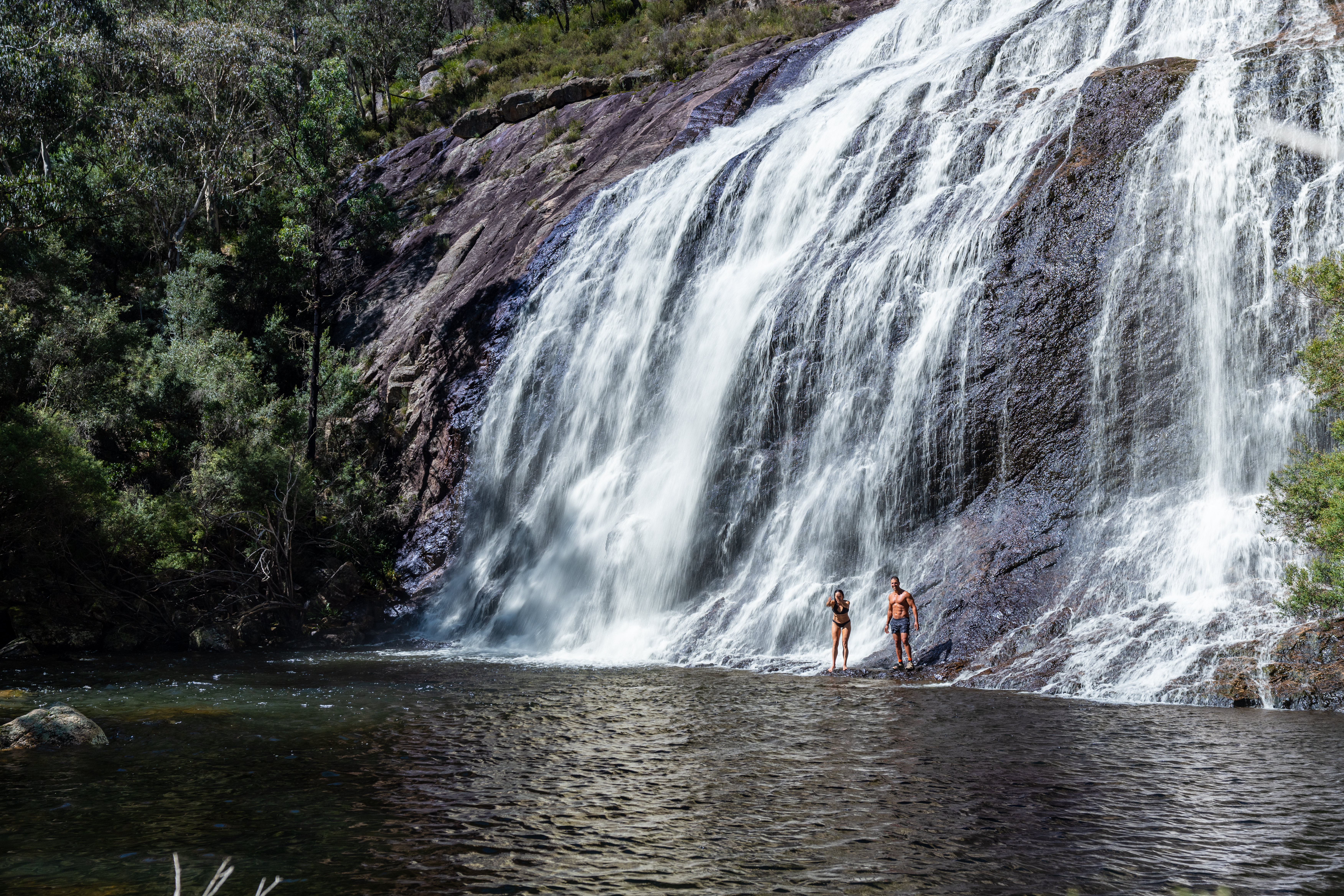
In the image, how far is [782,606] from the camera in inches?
708

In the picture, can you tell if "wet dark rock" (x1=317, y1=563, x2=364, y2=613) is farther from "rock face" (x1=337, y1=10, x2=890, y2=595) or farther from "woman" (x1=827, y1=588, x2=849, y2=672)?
"woman" (x1=827, y1=588, x2=849, y2=672)

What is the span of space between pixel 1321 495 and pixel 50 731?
51.9 feet

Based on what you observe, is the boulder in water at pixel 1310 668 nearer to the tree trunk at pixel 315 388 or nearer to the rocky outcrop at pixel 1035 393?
the rocky outcrop at pixel 1035 393

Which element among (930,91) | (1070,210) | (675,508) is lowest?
(675,508)

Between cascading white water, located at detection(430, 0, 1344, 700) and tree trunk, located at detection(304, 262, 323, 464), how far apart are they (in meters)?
5.98

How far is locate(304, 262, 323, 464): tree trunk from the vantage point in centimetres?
3011

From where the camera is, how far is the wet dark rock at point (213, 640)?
72.3 ft

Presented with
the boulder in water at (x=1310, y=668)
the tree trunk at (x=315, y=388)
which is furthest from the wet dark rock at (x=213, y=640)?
the boulder in water at (x=1310, y=668)

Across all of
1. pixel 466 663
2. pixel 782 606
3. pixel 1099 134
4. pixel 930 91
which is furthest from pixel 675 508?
pixel 930 91

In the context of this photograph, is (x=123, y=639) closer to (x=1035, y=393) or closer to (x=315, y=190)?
(x=315, y=190)

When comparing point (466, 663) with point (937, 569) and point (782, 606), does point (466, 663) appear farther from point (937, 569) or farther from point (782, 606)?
point (937, 569)

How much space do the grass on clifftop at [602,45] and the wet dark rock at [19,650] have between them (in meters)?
31.2

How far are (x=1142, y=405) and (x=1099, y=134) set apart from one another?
22.1 ft

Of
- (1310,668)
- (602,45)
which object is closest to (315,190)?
(602,45)
